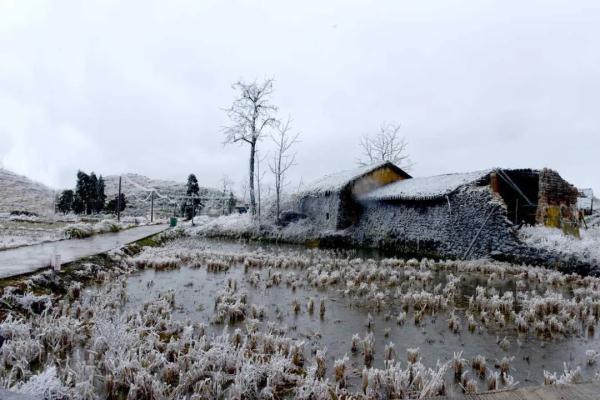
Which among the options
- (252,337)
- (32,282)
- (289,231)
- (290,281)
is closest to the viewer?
(252,337)

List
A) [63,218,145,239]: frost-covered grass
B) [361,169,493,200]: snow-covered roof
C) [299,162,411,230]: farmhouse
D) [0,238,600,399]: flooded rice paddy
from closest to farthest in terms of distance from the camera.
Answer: [0,238,600,399]: flooded rice paddy, [63,218,145,239]: frost-covered grass, [361,169,493,200]: snow-covered roof, [299,162,411,230]: farmhouse

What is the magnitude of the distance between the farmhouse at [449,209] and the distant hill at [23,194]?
4230 centimetres

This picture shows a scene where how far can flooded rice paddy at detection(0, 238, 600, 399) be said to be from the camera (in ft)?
14.3

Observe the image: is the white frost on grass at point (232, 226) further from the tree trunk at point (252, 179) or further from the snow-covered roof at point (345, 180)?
the snow-covered roof at point (345, 180)

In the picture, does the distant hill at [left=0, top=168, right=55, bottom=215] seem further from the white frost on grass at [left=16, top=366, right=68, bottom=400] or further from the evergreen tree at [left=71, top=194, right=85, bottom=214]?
the white frost on grass at [left=16, top=366, right=68, bottom=400]

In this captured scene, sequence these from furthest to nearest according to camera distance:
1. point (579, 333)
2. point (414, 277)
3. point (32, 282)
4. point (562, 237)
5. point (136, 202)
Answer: point (136, 202), point (562, 237), point (414, 277), point (32, 282), point (579, 333)

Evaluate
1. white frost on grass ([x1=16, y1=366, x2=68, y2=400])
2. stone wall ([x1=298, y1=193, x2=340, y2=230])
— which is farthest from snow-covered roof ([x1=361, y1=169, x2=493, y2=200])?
Result: white frost on grass ([x1=16, y1=366, x2=68, y2=400])

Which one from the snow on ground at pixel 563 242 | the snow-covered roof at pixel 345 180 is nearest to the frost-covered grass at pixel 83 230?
the snow-covered roof at pixel 345 180

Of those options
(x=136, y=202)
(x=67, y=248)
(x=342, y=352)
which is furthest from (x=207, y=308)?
(x=136, y=202)

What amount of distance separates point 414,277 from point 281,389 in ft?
26.8

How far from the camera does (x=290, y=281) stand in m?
10.7

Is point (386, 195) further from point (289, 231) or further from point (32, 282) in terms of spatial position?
point (32, 282)

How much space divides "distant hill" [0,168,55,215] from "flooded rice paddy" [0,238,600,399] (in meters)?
50.2

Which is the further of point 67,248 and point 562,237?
point 562,237
